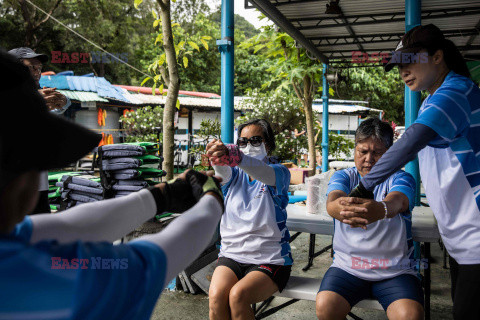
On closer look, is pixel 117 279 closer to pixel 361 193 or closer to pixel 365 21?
pixel 361 193

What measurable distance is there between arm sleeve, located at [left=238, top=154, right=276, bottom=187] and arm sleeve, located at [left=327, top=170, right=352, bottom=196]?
365mm

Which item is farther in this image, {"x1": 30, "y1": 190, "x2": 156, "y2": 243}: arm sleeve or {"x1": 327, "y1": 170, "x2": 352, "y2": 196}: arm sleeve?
{"x1": 327, "y1": 170, "x2": 352, "y2": 196}: arm sleeve

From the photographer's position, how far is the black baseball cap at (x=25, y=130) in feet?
2.50

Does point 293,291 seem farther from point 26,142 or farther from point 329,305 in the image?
point 26,142

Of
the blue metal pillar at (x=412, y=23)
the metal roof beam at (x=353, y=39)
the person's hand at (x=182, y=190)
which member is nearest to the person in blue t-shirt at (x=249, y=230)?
the person's hand at (x=182, y=190)

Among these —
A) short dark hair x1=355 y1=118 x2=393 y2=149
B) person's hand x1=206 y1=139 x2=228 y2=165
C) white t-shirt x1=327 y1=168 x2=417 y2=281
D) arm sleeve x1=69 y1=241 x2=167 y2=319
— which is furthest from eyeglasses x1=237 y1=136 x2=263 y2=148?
arm sleeve x1=69 y1=241 x2=167 y2=319

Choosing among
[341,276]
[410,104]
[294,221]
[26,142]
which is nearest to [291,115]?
[410,104]

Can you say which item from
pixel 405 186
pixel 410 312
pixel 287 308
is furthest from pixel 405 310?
pixel 287 308

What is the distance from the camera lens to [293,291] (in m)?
2.47

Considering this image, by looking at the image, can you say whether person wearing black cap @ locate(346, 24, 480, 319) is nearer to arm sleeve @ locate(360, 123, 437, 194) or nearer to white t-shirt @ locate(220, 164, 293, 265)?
arm sleeve @ locate(360, 123, 437, 194)

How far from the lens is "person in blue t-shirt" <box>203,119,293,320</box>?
90.1 inches

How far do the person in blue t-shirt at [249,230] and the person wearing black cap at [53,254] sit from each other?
4.24ft

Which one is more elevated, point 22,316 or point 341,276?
point 22,316

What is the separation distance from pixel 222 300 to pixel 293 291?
0.47 metres
